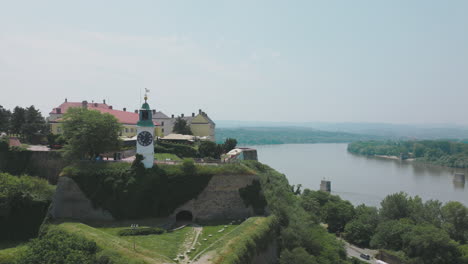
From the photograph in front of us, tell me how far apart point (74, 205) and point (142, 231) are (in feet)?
20.3

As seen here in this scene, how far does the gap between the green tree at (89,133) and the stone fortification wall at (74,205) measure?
3.81m

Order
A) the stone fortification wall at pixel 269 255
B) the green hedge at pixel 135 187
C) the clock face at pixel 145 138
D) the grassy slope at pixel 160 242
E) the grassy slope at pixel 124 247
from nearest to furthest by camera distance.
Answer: the grassy slope at pixel 124 247
the grassy slope at pixel 160 242
the stone fortification wall at pixel 269 255
the green hedge at pixel 135 187
the clock face at pixel 145 138

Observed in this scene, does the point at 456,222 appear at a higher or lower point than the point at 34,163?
lower

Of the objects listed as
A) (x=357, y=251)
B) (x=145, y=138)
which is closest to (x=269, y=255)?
(x=145, y=138)

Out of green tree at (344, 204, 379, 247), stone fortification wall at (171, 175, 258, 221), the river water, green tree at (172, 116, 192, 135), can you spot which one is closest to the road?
green tree at (344, 204, 379, 247)

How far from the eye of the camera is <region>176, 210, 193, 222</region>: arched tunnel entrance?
76.9ft

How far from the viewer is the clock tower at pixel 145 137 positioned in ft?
78.5

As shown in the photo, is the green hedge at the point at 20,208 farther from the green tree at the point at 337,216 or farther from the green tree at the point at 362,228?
the green tree at the point at 337,216

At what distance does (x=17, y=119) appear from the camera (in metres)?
36.2

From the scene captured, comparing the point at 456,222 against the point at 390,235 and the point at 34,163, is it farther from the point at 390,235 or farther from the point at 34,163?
the point at 34,163

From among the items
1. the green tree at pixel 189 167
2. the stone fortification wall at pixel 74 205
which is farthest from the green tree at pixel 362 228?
the stone fortification wall at pixel 74 205

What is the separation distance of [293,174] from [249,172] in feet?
170

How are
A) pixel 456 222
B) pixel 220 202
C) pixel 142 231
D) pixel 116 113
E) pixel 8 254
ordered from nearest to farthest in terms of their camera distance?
pixel 8 254 → pixel 142 231 → pixel 220 202 → pixel 456 222 → pixel 116 113

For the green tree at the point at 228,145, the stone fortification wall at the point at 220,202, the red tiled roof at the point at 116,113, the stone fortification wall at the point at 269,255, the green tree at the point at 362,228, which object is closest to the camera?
the stone fortification wall at the point at 269,255
